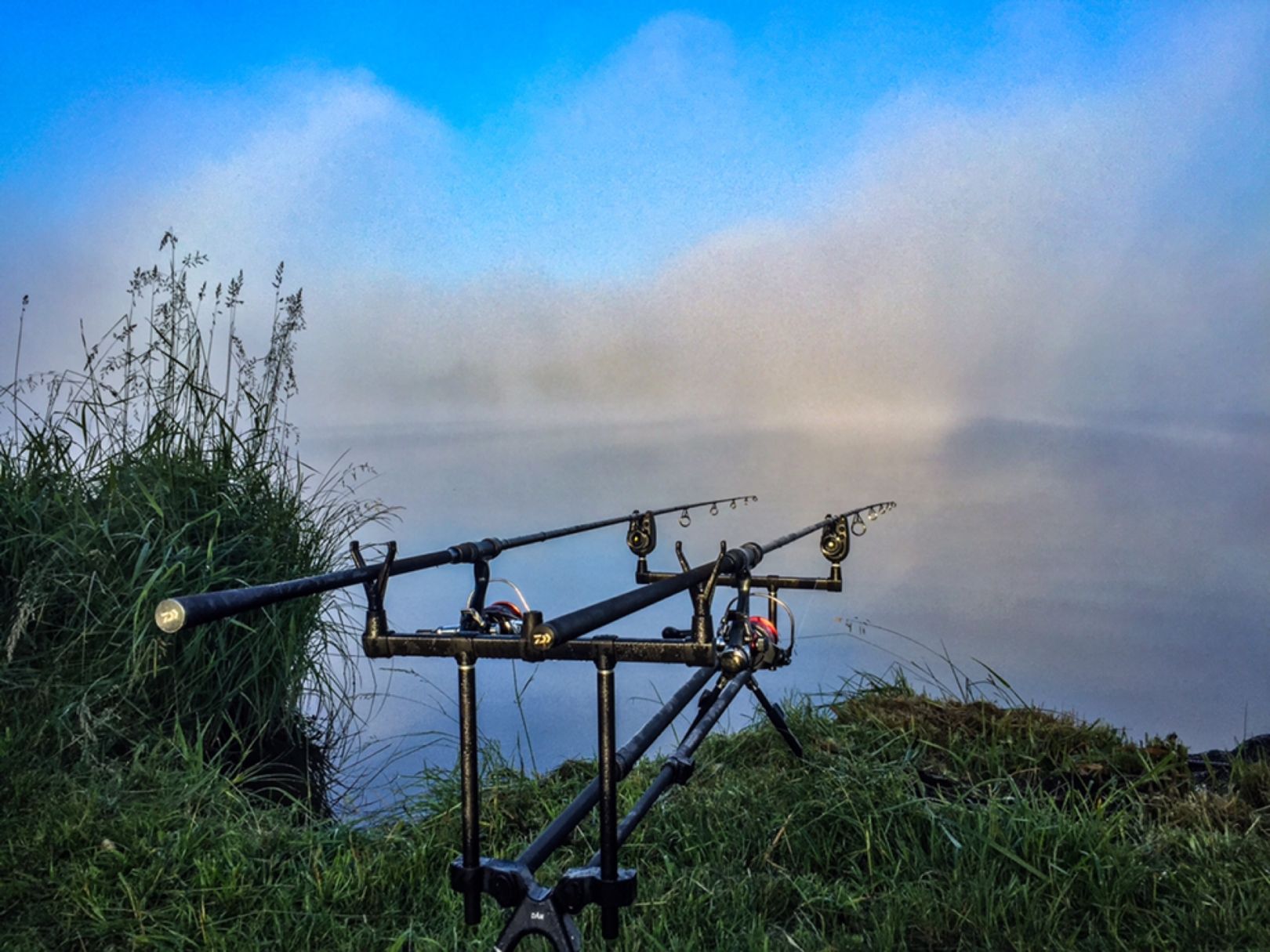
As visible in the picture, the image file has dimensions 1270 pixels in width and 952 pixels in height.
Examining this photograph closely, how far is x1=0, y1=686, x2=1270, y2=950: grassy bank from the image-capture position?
8.71 ft

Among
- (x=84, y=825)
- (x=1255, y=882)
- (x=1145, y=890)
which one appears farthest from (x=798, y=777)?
(x=84, y=825)

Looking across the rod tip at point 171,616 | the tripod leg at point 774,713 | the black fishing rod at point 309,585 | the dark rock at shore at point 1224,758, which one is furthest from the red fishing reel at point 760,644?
the dark rock at shore at point 1224,758

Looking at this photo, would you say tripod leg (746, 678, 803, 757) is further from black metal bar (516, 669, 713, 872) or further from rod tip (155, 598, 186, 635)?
rod tip (155, 598, 186, 635)

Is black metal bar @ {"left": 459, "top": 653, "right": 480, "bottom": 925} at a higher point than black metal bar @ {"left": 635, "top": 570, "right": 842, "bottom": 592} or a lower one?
lower

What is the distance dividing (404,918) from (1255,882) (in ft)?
7.58

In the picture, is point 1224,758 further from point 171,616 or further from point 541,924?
point 171,616

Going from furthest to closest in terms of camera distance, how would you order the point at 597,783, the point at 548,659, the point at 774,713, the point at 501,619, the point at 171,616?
the point at 774,713
the point at 501,619
the point at 597,783
the point at 548,659
the point at 171,616

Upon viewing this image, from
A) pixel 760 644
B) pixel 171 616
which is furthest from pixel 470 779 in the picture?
pixel 760 644

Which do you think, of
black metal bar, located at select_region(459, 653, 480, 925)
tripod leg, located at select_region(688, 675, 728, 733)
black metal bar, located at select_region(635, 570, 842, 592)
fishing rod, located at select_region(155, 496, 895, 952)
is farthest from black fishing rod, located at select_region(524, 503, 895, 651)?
black metal bar, located at select_region(635, 570, 842, 592)

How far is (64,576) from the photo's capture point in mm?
4352

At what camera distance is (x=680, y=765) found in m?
2.73

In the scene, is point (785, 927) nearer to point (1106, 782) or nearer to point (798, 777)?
point (798, 777)

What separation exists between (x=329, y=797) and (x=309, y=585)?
2583mm

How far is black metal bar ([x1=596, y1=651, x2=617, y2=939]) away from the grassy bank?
77 centimetres
